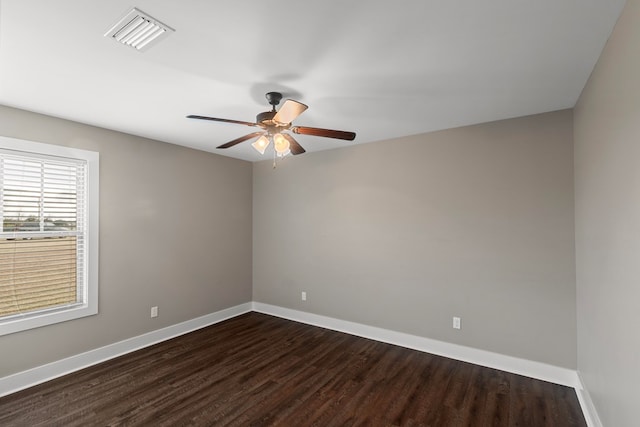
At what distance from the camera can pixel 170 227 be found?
394 centimetres

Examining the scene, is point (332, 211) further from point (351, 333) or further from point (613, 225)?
point (613, 225)

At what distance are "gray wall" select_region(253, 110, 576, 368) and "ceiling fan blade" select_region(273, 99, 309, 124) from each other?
67.5 inches

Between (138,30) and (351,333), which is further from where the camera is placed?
(351,333)

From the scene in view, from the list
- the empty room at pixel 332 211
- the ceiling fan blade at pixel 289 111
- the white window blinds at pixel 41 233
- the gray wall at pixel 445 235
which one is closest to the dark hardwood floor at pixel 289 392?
the empty room at pixel 332 211

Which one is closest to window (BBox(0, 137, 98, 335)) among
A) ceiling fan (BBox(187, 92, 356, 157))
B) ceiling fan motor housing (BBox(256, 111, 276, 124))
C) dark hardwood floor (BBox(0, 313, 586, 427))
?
dark hardwood floor (BBox(0, 313, 586, 427))

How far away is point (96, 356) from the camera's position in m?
3.18

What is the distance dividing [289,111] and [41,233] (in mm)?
2678

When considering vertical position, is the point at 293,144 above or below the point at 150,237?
above

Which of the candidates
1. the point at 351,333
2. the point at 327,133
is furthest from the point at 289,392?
the point at 327,133

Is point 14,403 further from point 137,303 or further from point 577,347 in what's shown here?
point 577,347

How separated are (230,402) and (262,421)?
0.38 m

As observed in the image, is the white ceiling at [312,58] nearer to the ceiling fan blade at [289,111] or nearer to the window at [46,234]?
the ceiling fan blade at [289,111]

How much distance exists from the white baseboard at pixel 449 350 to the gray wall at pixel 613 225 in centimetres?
37

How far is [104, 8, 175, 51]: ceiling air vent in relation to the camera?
1.57m
